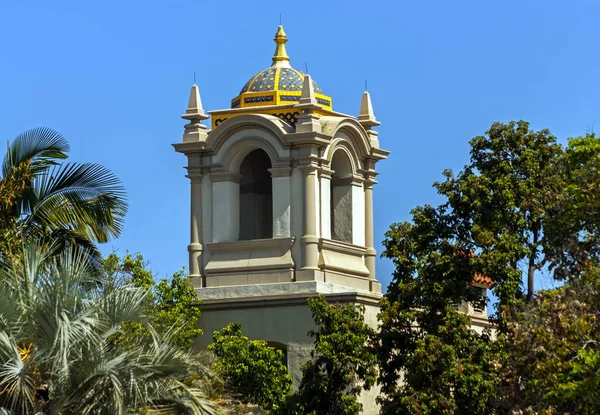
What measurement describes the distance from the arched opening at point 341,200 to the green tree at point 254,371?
250 inches

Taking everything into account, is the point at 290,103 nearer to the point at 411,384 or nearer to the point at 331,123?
the point at 331,123

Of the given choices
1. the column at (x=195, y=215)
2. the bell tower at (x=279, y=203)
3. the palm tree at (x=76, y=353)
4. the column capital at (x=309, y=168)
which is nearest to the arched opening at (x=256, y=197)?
the bell tower at (x=279, y=203)

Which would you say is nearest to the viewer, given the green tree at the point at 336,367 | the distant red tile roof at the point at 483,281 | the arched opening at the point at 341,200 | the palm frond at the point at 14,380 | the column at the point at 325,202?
the palm frond at the point at 14,380

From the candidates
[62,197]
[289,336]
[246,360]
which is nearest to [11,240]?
[62,197]

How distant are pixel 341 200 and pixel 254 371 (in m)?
7.90

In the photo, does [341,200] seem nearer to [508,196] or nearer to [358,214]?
[358,214]

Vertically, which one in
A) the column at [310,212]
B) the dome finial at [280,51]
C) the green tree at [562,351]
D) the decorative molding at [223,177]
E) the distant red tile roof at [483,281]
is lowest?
the green tree at [562,351]

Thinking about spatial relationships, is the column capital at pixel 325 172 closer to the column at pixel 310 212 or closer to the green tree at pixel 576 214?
the column at pixel 310 212

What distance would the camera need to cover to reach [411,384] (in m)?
38.6

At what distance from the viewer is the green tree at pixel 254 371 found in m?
40.8

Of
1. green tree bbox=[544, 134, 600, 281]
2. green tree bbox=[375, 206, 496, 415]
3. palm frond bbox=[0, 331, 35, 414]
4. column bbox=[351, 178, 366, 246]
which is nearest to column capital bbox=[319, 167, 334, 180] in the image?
column bbox=[351, 178, 366, 246]

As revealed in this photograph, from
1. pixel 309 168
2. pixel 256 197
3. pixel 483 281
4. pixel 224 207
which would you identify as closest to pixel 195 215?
pixel 224 207

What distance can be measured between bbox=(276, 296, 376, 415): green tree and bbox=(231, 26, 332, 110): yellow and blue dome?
305 inches

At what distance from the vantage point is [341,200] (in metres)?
47.6
